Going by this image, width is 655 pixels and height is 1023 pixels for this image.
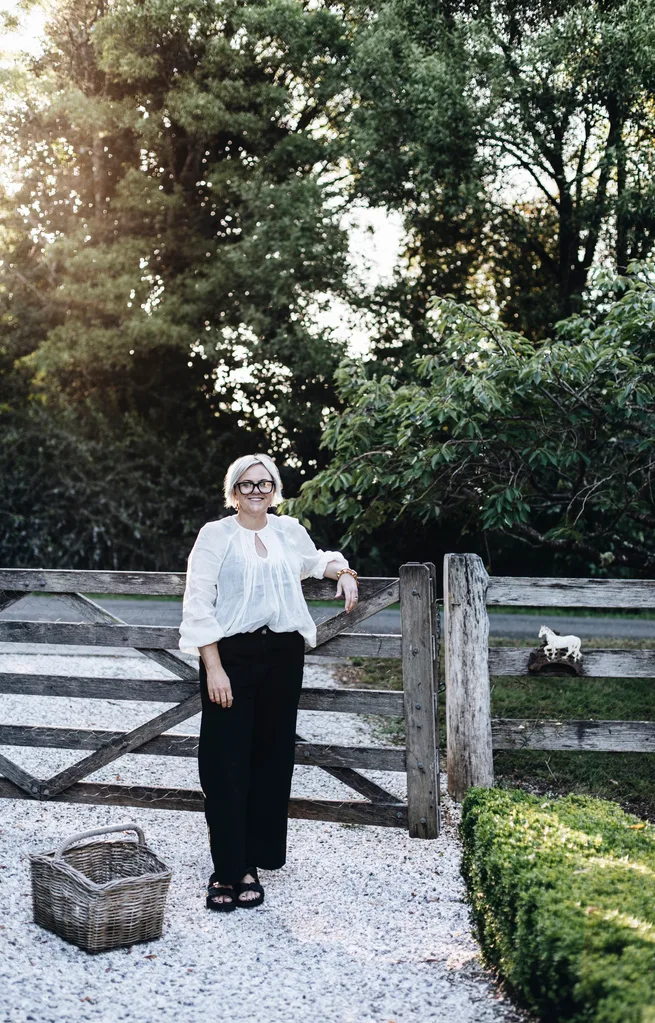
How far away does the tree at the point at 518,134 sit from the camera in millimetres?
12898

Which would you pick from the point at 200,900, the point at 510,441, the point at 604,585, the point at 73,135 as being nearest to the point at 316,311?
the point at 73,135

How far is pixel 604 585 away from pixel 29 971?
3.44 meters

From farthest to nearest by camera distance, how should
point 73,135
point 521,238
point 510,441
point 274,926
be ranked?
1. point 73,135
2. point 521,238
3. point 510,441
4. point 274,926

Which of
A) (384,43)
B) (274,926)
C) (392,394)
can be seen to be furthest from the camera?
(384,43)

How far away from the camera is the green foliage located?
675 cm

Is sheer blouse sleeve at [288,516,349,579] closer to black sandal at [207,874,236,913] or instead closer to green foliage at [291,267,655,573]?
black sandal at [207,874,236,913]

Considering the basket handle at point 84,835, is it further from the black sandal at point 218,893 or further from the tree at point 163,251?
the tree at point 163,251

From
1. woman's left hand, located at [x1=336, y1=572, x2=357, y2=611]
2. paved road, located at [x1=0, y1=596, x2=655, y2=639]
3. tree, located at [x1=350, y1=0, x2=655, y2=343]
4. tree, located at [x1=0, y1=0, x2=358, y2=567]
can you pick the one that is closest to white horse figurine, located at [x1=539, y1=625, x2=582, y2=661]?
woman's left hand, located at [x1=336, y1=572, x2=357, y2=611]

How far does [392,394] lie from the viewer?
25.0ft

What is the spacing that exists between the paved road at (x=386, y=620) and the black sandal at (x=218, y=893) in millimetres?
7941

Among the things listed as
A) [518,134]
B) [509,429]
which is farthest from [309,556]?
[518,134]

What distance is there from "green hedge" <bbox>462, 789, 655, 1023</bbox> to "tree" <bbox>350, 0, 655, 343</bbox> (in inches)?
392

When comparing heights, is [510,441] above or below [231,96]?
below

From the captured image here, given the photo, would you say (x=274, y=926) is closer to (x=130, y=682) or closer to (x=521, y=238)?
(x=130, y=682)
